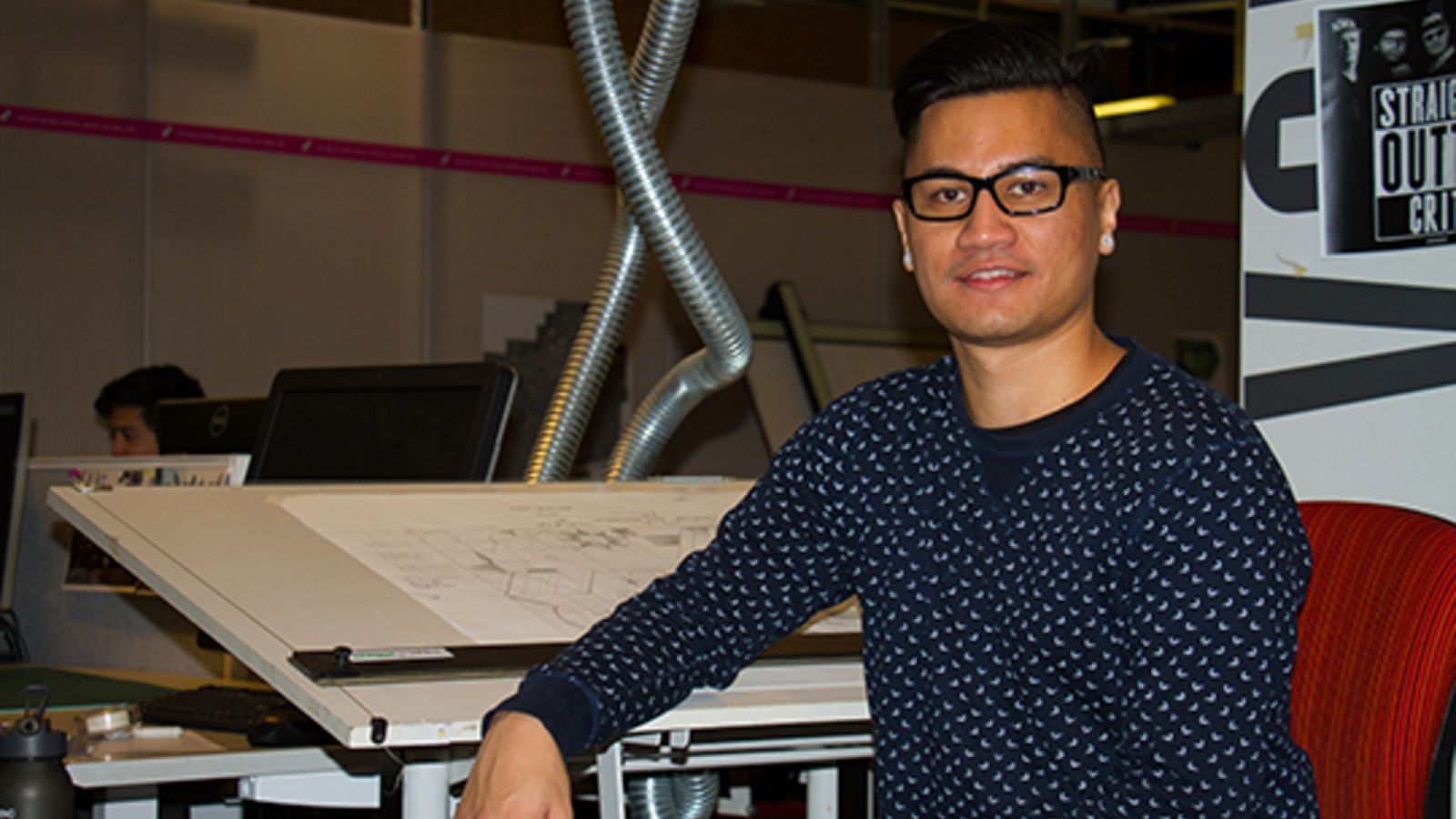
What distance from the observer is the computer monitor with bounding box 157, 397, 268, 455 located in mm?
2643

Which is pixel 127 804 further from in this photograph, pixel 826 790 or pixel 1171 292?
pixel 1171 292

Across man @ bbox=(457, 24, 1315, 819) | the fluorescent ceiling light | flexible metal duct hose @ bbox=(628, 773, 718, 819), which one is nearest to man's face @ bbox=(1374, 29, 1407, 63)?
man @ bbox=(457, 24, 1315, 819)

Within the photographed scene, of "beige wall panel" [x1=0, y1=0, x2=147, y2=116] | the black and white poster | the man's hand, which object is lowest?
the man's hand

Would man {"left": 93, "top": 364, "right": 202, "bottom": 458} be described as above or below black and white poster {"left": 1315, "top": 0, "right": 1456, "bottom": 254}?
below

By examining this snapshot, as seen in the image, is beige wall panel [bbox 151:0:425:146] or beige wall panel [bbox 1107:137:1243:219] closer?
beige wall panel [bbox 151:0:425:146]

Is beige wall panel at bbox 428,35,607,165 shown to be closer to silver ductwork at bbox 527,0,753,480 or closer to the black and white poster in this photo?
silver ductwork at bbox 527,0,753,480

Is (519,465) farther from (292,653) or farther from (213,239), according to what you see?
(292,653)

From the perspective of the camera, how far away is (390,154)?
19.7ft

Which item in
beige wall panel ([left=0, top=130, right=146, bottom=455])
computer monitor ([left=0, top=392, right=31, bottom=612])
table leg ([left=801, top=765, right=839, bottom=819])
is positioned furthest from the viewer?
beige wall panel ([left=0, top=130, right=146, bottom=455])

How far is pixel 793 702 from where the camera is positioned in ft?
4.58

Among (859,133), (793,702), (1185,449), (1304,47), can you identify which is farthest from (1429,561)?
(859,133)

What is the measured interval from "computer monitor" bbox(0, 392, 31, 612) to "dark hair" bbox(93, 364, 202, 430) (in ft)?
4.57

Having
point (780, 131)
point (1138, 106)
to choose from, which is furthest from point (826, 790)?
point (1138, 106)

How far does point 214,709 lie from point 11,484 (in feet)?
4.11
